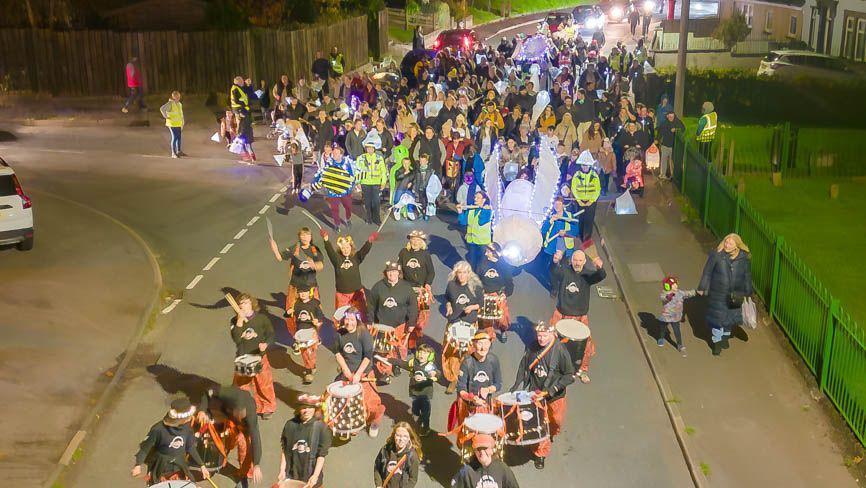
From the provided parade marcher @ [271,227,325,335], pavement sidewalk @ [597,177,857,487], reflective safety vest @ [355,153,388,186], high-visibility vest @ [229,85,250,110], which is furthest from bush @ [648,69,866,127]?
parade marcher @ [271,227,325,335]

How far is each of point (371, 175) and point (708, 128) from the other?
336 inches

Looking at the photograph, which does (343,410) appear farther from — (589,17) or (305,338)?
(589,17)

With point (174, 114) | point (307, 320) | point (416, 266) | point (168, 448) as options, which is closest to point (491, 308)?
point (416, 266)

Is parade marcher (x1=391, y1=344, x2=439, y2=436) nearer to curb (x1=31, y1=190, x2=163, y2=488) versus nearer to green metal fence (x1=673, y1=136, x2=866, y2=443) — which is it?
curb (x1=31, y1=190, x2=163, y2=488)

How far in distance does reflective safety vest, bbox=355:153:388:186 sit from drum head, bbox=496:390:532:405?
30.0 ft

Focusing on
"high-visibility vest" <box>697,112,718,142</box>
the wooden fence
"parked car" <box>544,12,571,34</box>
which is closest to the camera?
"high-visibility vest" <box>697,112,718,142</box>

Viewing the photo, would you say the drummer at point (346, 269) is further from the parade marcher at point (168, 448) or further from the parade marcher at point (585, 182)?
the parade marcher at point (585, 182)

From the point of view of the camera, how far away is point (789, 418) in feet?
37.6

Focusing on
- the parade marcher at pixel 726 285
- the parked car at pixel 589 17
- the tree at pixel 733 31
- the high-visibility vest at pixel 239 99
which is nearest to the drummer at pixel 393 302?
the parade marcher at pixel 726 285

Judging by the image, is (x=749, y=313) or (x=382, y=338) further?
(x=749, y=313)

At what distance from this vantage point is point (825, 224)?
20.0 m

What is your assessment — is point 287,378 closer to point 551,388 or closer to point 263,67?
point 551,388

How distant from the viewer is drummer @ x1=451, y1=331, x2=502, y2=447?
971 cm

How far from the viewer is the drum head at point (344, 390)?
966cm
